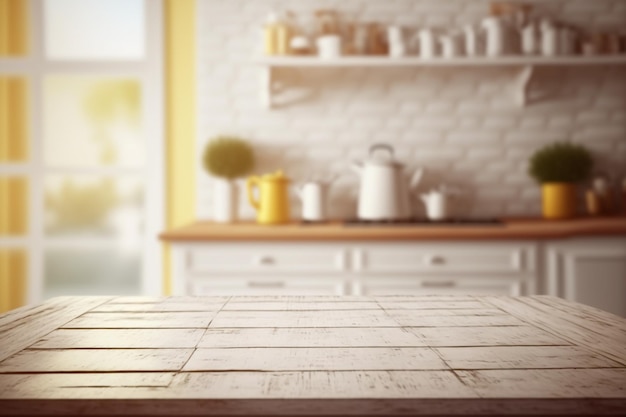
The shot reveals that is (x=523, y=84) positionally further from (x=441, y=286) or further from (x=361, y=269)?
(x=361, y=269)

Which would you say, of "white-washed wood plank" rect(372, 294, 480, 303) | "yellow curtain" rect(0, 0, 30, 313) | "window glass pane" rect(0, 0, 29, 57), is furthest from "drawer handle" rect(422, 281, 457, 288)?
"window glass pane" rect(0, 0, 29, 57)

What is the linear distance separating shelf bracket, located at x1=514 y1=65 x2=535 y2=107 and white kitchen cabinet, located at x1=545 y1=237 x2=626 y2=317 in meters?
0.98

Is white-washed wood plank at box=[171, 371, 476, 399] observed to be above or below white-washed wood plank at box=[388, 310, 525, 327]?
below

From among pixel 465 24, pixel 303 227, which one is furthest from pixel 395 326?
pixel 465 24

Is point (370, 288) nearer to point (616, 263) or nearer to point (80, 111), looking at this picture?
point (616, 263)

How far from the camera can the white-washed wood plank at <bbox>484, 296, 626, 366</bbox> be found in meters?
0.77

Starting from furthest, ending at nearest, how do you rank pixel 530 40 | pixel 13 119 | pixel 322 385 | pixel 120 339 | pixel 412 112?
1. pixel 13 119
2. pixel 412 112
3. pixel 530 40
4. pixel 120 339
5. pixel 322 385

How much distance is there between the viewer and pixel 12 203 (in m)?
3.35

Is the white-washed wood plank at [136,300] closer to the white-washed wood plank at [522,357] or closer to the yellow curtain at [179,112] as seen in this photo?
the white-washed wood plank at [522,357]

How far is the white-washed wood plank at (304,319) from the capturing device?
3.05 feet

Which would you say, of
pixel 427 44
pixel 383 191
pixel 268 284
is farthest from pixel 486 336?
pixel 427 44

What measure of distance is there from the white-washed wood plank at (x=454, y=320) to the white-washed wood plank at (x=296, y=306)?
0.10 m

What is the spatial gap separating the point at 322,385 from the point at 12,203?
3.33 meters

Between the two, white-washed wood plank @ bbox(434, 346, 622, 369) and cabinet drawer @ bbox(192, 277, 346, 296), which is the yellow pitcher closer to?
cabinet drawer @ bbox(192, 277, 346, 296)
